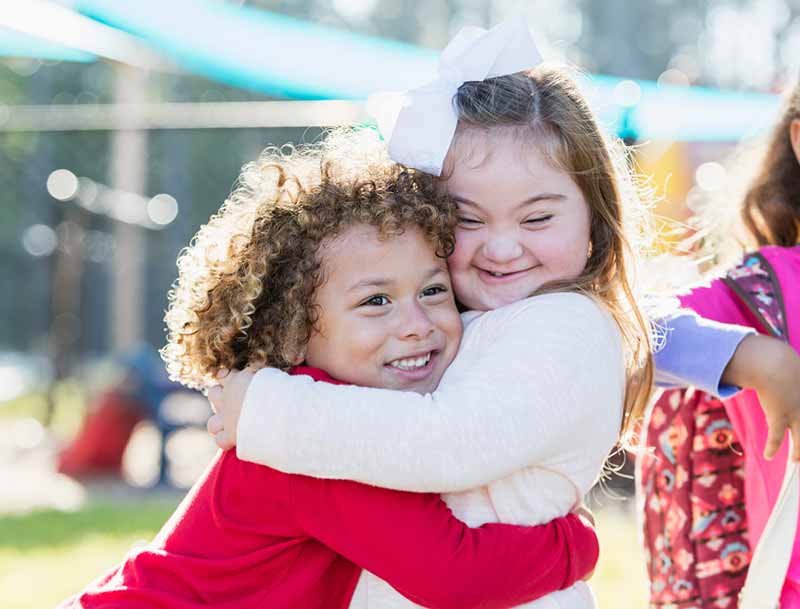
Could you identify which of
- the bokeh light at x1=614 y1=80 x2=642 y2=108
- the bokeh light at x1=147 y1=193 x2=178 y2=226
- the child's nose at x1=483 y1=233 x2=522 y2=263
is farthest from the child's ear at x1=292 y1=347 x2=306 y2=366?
the bokeh light at x1=147 y1=193 x2=178 y2=226

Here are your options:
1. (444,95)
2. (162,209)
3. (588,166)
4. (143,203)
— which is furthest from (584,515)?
(162,209)

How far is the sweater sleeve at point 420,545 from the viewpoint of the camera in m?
1.48

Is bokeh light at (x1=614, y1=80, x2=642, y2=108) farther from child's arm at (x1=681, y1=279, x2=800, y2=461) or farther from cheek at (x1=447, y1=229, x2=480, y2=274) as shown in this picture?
cheek at (x1=447, y1=229, x2=480, y2=274)

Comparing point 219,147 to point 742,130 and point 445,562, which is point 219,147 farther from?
point 445,562

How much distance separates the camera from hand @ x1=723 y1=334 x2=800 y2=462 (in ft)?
5.88

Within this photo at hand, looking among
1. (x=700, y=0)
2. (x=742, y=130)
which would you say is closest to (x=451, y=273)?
(x=742, y=130)

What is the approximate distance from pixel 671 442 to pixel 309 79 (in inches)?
219

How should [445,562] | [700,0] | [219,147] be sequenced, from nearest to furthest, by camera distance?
[445,562], [219,147], [700,0]

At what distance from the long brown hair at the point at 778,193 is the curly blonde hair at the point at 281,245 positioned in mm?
984

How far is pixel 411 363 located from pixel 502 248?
0.78ft

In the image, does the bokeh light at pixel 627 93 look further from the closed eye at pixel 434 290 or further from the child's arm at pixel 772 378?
the closed eye at pixel 434 290

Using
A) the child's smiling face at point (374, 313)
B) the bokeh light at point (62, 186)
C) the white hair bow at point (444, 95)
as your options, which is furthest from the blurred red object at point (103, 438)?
the child's smiling face at point (374, 313)

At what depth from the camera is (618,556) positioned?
14.6 ft

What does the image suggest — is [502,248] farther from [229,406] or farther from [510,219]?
[229,406]
